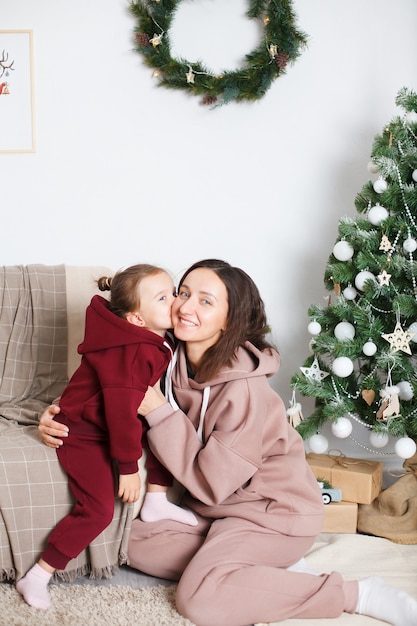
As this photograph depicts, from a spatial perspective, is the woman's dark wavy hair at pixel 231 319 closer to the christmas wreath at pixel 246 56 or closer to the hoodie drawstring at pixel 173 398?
the hoodie drawstring at pixel 173 398

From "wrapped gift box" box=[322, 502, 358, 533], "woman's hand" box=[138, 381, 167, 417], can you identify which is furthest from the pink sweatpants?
"wrapped gift box" box=[322, 502, 358, 533]

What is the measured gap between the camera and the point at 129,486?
77.0 inches

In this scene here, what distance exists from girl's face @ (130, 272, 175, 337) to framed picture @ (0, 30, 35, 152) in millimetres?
1353

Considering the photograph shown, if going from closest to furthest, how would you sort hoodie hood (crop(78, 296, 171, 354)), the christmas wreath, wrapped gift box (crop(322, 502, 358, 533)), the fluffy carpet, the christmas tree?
the fluffy carpet
hoodie hood (crop(78, 296, 171, 354))
the christmas tree
wrapped gift box (crop(322, 502, 358, 533))
the christmas wreath

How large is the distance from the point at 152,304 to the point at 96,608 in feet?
2.74

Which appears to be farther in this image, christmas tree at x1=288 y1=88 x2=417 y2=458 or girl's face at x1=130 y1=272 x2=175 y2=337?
christmas tree at x1=288 y1=88 x2=417 y2=458

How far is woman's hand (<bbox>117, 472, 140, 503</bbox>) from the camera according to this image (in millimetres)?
1951

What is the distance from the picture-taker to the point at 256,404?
1998mm

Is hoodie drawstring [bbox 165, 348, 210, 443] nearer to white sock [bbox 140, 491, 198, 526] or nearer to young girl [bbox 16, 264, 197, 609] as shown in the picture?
young girl [bbox 16, 264, 197, 609]

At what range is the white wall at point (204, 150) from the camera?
2996 mm

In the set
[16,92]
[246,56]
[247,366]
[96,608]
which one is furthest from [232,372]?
[16,92]

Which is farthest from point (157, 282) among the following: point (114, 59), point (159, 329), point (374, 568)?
point (114, 59)

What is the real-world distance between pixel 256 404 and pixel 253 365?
127mm

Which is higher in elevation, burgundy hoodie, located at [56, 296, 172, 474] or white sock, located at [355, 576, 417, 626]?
burgundy hoodie, located at [56, 296, 172, 474]
